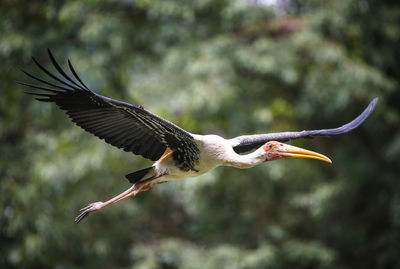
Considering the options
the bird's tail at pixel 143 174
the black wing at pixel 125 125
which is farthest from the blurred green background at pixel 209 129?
→ the black wing at pixel 125 125

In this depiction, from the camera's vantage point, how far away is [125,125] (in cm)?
426

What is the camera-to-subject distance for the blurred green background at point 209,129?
8.97 meters

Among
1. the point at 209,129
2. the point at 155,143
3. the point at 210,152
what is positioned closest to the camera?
the point at 210,152

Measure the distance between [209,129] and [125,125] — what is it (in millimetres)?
4930

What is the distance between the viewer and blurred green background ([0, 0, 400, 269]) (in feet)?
29.4

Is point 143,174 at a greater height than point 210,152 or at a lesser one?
lesser

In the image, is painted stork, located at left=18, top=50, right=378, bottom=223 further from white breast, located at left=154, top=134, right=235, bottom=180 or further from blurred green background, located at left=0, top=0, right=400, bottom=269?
blurred green background, located at left=0, top=0, right=400, bottom=269

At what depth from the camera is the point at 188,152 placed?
4223 millimetres

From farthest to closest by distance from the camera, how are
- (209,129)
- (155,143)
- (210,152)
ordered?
(209,129) → (155,143) → (210,152)

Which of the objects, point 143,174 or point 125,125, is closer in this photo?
point 125,125

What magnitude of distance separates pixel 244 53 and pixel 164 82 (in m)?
1.48

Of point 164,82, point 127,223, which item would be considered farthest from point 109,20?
point 127,223

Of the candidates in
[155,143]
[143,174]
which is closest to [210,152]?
[155,143]

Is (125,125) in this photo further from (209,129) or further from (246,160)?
(209,129)
